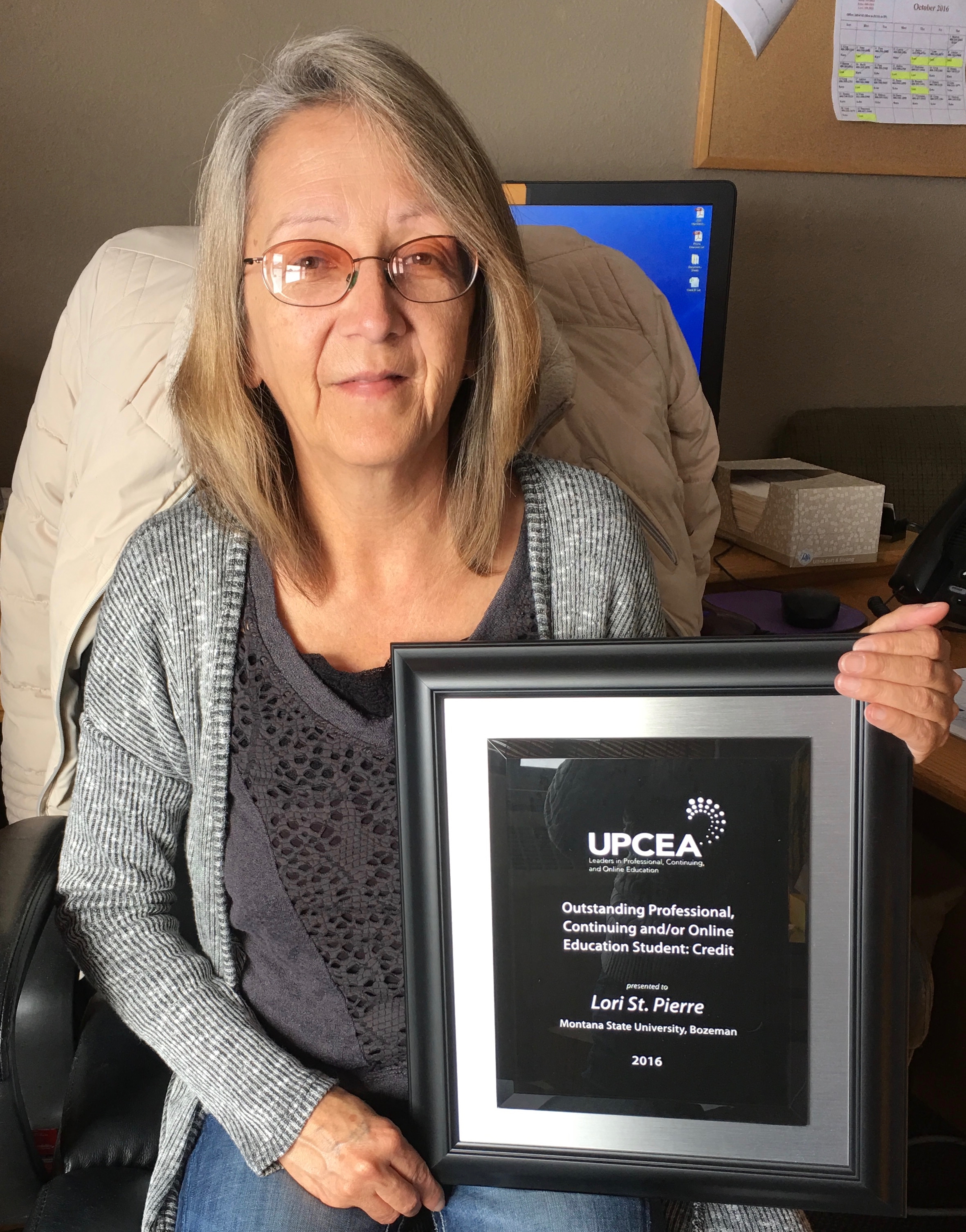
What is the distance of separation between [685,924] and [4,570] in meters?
0.91

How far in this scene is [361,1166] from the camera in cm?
78

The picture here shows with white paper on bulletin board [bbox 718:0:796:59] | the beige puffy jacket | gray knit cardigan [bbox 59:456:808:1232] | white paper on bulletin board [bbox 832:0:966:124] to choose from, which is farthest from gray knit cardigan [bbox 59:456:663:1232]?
white paper on bulletin board [bbox 832:0:966:124]

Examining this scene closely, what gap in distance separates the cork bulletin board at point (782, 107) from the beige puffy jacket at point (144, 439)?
88 cm

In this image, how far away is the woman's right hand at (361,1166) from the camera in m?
0.78

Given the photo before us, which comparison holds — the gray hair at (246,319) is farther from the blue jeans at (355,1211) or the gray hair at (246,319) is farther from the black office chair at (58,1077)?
the blue jeans at (355,1211)

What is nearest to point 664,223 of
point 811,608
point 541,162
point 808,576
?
point 541,162

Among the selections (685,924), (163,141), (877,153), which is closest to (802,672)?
(685,924)

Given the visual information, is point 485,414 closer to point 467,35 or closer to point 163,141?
point 163,141

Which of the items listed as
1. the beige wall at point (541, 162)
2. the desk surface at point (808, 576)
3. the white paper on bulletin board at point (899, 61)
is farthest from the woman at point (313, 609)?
the white paper on bulletin board at point (899, 61)

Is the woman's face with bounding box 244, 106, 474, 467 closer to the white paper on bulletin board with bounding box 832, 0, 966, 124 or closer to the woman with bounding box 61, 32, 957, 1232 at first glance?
the woman with bounding box 61, 32, 957, 1232

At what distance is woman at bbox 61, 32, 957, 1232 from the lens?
0.81m

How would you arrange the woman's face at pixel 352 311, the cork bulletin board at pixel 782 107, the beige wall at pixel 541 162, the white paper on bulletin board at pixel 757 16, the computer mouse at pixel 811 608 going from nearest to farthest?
the woman's face at pixel 352 311 → the computer mouse at pixel 811 608 → the beige wall at pixel 541 162 → the white paper on bulletin board at pixel 757 16 → the cork bulletin board at pixel 782 107

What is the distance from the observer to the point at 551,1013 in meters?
0.75

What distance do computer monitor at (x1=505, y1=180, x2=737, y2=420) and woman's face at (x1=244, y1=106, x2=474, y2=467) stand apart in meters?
0.95
